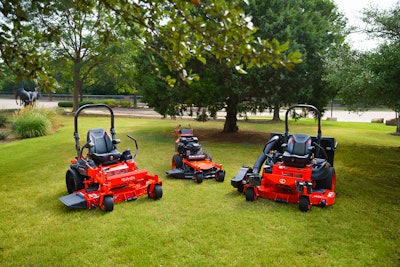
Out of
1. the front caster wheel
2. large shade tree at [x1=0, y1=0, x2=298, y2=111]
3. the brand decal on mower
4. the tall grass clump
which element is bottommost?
the front caster wheel

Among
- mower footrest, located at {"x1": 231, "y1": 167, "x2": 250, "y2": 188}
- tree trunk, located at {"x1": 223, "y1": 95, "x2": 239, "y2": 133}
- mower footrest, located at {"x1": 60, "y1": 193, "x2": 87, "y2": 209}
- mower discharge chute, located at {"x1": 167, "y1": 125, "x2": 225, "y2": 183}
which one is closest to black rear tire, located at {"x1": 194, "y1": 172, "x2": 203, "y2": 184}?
mower discharge chute, located at {"x1": 167, "y1": 125, "x2": 225, "y2": 183}

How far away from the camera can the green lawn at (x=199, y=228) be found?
498 cm

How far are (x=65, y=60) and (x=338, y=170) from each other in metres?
27.4

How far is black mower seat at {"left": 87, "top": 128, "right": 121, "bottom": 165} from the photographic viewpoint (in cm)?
739

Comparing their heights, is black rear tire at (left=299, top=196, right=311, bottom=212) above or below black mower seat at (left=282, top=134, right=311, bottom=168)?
below

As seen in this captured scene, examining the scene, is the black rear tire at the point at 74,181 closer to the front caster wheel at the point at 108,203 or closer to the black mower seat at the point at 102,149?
the black mower seat at the point at 102,149

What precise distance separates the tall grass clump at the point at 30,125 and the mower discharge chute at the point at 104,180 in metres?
11.0

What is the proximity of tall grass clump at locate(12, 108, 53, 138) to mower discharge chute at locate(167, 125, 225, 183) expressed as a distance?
1079 centimetres

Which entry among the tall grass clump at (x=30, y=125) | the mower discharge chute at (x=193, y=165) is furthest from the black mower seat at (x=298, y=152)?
the tall grass clump at (x=30, y=125)

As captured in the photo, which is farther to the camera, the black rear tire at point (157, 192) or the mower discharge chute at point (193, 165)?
the mower discharge chute at point (193, 165)

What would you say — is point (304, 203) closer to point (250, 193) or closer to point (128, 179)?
point (250, 193)

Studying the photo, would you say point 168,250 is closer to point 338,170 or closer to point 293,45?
point 338,170

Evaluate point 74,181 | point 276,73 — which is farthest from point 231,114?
point 74,181

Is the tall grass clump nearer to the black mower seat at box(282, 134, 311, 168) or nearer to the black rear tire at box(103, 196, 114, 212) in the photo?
the black rear tire at box(103, 196, 114, 212)
